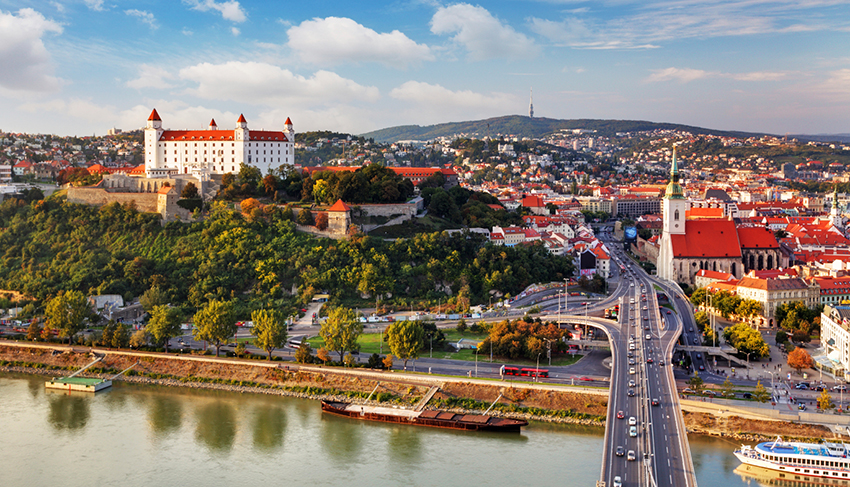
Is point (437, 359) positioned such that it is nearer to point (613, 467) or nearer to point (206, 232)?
point (613, 467)

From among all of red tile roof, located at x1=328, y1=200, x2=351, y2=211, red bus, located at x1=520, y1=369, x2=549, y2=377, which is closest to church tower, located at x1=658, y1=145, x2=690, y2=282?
red tile roof, located at x1=328, y1=200, x2=351, y2=211

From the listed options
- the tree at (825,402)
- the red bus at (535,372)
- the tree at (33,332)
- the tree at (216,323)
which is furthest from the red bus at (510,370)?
the tree at (33,332)

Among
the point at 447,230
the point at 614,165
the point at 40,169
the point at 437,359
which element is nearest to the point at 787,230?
the point at 447,230

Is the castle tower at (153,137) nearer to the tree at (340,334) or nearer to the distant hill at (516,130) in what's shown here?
the tree at (340,334)

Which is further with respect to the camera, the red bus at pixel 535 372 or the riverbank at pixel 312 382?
the red bus at pixel 535 372

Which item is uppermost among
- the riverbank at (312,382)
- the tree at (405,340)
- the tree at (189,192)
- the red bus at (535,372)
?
the tree at (189,192)

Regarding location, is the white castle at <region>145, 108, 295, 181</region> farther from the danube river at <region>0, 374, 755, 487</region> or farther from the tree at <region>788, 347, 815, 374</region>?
the tree at <region>788, 347, 815, 374</region>
